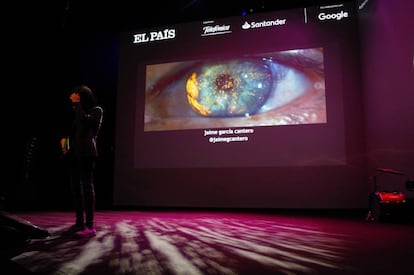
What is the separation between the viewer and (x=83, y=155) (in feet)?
7.35

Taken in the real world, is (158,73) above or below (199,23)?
below

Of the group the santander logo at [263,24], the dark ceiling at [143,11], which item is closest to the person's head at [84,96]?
the santander logo at [263,24]

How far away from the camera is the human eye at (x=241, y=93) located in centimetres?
453

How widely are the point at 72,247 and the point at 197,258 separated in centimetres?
79

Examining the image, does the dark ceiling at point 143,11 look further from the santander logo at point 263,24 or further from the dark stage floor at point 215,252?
the dark stage floor at point 215,252

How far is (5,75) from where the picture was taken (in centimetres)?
543

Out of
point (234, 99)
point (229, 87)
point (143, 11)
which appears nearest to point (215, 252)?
point (234, 99)

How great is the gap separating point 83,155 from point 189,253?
103 centimetres

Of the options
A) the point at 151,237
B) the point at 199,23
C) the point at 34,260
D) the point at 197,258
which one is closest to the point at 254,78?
the point at 199,23

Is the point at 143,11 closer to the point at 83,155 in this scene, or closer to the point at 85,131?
the point at 85,131

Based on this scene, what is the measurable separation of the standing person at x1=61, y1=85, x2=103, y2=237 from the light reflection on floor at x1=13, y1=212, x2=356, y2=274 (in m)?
0.19

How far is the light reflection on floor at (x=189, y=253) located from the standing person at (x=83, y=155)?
190 mm

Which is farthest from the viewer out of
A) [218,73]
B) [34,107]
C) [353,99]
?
[34,107]

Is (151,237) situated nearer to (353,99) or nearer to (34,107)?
(353,99)
